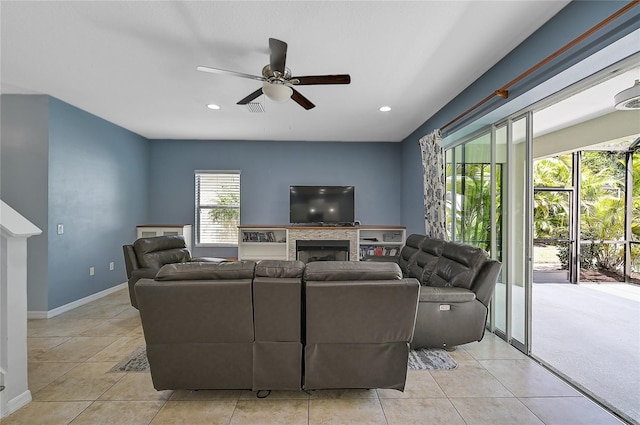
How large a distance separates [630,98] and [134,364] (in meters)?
5.01

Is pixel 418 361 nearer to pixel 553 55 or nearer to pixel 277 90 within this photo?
pixel 553 55

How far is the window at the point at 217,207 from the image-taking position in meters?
6.12

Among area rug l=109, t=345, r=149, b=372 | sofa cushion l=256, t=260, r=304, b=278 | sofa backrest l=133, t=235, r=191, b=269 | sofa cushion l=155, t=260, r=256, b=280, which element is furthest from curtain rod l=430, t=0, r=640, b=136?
sofa backrest l=133, t=235, r=191, b=269

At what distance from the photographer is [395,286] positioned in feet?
6.16

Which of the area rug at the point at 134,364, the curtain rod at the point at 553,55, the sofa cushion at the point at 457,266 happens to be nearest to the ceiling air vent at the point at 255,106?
the curtain rod at the point at 553,55

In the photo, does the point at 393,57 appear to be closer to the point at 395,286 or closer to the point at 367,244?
the point at 395,286

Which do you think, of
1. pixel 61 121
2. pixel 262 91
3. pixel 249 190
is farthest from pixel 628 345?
pixel 61 121

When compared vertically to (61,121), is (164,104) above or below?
above

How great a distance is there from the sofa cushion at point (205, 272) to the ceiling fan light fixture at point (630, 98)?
363 cm

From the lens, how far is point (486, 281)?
2.71 m

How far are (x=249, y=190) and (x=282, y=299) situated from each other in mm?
4497

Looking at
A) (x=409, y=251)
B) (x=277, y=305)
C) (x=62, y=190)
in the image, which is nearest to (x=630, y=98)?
(x=409, y=251)

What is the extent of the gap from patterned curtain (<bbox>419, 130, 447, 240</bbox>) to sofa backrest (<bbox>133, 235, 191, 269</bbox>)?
340cm

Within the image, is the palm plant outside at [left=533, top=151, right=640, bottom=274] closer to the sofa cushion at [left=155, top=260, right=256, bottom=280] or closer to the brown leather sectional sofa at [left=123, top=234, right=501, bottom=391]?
the brown leather sectional sofa at [left=123, top=234, right=501, bottom=391]
